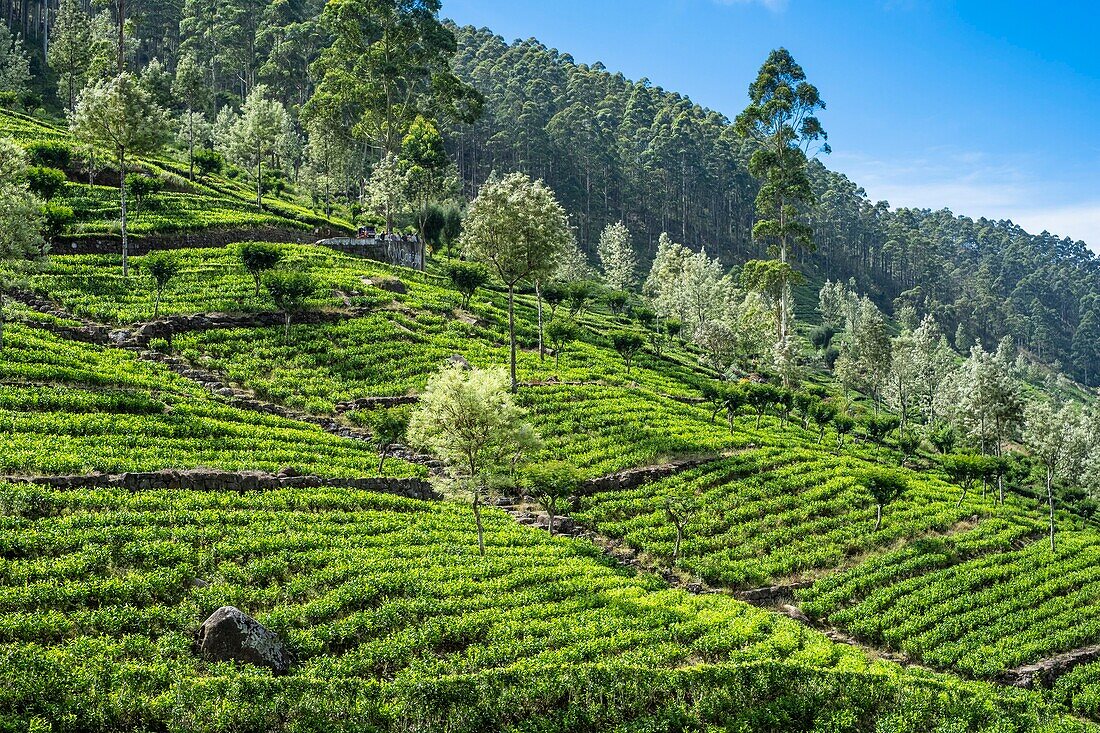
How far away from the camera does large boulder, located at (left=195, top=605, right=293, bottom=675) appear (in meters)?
20.3

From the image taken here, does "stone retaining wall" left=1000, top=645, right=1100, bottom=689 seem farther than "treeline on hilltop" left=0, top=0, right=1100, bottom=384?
No

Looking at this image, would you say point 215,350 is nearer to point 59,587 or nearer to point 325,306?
point 325,306

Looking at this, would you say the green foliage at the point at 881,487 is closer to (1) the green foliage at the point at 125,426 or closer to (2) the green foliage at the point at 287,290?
(1) the green foliage at the point at 125,426

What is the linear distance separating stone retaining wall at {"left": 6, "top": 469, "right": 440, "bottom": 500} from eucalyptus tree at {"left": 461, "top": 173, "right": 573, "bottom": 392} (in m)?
14.3

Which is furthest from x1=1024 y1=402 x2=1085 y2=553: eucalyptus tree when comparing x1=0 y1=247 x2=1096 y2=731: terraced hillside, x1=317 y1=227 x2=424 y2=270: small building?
x1=317 y1=227 x2=424 y2=270: small building

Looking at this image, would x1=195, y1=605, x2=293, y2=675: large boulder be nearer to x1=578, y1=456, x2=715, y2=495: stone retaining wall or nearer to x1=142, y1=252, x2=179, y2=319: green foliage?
x1=578, y1=456, x2=715, y2=495: stone retaining wall

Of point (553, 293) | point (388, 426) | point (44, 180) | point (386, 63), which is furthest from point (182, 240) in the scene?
point (388, 426)

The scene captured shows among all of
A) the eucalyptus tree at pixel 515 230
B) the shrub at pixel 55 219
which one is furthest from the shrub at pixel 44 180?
the eucalyptus tree at pixel 515 230

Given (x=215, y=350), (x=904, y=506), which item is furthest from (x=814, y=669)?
(x=215, y=350)

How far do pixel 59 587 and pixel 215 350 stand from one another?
2890 centimetres

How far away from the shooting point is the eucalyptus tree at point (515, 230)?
161 feet

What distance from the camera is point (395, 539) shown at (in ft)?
98.5

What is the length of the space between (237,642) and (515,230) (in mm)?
33860

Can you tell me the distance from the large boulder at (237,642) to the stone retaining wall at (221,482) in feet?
37.7
